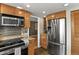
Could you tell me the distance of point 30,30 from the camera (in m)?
1.63

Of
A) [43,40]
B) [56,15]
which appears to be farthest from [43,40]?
[56,15]

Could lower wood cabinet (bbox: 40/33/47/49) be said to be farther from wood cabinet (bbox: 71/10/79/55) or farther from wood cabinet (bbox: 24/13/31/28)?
wood cabinet (bbox: 71/10/79/55)

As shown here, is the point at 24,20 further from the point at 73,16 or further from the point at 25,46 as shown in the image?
the point at 73,16

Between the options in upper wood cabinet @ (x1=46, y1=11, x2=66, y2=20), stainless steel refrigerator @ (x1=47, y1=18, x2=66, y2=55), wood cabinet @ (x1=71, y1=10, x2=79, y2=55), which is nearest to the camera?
wood cabinet @ (x1=71, y1=10, x2=79, y2=55)

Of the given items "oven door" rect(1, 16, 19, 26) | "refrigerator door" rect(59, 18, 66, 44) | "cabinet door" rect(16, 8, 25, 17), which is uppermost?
"cabinet door" rect(16, 8, 25, 17)

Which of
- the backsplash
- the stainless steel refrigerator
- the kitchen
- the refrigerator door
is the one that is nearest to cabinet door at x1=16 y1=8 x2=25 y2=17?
the kitchen

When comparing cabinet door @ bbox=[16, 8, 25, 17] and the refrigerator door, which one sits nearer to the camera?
cabinet door @ bbox=[16, 8, 25, 17]

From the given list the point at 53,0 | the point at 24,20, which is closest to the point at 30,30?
the point at 24,20

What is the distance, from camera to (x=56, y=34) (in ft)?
5.68

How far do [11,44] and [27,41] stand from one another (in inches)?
10.0

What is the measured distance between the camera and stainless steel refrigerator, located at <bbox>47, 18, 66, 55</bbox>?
164 centimetres

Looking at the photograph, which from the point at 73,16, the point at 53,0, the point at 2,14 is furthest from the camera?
the point at 2,14

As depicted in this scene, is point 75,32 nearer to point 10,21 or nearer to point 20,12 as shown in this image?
point 20,12

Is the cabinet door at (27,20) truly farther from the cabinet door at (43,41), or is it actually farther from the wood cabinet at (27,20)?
the cabinet door at (43,41)
